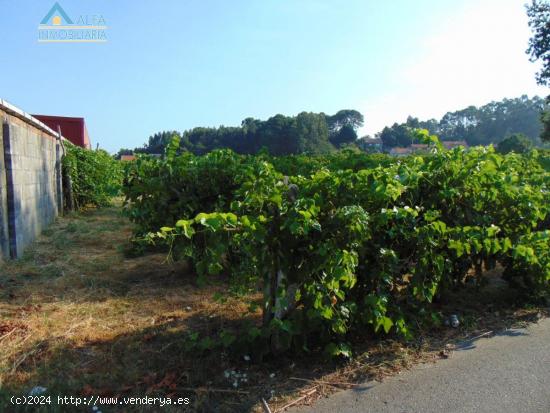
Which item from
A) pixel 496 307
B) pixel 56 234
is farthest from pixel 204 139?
pixel 496 307

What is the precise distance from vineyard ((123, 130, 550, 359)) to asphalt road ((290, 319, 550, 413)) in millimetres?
363

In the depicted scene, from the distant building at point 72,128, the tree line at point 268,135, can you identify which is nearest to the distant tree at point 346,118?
the tree line at point 268,135

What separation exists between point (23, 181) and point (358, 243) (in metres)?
6.72

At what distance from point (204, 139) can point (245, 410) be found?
73349mm

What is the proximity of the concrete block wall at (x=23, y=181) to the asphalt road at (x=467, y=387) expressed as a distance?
5689 mm

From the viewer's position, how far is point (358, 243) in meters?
2.79

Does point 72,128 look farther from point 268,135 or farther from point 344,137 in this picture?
point 344,137

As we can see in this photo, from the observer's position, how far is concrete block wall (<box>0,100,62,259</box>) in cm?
639

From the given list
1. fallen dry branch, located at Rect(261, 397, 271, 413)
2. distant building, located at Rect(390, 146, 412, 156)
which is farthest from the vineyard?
distant building, located at Rect(390, 146, 412, 156)

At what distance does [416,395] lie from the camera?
2602 mm

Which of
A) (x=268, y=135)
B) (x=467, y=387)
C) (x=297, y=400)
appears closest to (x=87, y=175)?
(x=297, y=400)

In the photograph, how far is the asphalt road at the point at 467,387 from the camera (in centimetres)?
248

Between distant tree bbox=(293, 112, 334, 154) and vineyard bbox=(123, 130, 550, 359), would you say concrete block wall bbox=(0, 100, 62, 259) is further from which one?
distant tree bbox=(293, 112, 334, 154)

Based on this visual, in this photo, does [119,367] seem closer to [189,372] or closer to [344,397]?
[189,372]
